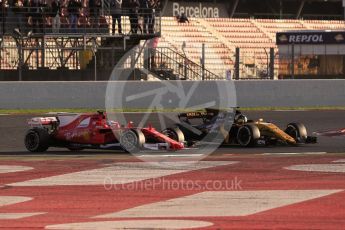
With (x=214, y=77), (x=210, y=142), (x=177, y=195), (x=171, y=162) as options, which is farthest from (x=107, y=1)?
(x=177, y=195)

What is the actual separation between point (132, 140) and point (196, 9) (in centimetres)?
4256

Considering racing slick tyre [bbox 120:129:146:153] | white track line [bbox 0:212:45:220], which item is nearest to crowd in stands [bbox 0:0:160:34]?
racing slick tyre [bbox 120:129:146:153]

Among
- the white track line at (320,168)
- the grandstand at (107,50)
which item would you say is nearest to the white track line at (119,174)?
the white track line at (320,168)

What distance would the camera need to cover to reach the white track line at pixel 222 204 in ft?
31.2

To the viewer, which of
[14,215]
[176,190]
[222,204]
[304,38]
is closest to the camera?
[14,215]

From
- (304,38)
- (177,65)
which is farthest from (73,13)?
(304,38)

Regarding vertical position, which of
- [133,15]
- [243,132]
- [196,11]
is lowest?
[243,132]

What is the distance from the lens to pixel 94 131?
16.7m

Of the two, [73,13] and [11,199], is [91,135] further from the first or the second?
[73,13]

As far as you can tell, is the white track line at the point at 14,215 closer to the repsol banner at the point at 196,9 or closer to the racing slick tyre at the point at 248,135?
the racing slick tyre at the point at 248,135

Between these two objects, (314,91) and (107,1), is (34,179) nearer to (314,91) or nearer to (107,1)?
(314,91)

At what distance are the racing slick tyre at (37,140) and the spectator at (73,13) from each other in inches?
702

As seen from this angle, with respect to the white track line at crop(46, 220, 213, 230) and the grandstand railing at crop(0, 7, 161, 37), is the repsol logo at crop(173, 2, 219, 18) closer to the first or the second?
the grandstand railing at crop(0, 7, 161, 37)

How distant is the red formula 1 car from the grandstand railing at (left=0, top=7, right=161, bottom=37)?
1665 cm
